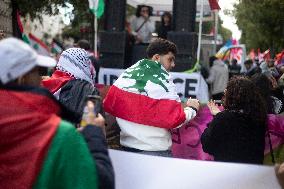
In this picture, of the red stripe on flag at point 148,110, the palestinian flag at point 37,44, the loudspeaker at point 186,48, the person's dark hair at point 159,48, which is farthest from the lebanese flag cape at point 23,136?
the palestinian flag at point 37,44

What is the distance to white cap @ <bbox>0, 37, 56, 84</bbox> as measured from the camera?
2.30 metres

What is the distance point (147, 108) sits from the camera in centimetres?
410

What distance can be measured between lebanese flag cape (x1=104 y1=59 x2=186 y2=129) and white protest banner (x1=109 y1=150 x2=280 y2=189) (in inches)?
24.9

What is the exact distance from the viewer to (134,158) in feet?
11.2

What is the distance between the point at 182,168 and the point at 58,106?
3.93ft

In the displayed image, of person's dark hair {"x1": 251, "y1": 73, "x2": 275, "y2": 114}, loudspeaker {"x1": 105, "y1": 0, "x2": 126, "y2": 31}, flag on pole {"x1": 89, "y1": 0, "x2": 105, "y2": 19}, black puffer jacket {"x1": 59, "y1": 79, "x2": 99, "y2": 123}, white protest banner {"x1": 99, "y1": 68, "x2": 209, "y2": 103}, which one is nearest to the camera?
black puffer jacket {"x1": 59, "y1": 79, "x2": 99, "y2": 123}

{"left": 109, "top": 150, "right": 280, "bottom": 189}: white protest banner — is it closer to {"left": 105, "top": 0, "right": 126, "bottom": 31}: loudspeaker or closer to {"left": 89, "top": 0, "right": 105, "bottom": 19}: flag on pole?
{"left": 105, "top": 0, "right": 126, "bottom": 31}: loudspeaker

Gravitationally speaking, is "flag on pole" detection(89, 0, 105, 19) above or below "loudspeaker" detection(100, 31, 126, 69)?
above

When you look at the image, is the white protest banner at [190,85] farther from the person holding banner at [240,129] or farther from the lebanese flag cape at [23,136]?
the lebanese flag cape at [23,136]

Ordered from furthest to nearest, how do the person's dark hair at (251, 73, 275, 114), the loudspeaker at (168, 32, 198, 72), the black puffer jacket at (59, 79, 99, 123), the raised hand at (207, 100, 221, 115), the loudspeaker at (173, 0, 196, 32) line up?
1. the loudspeaker at (173, 0, 196, 32)
2. the loudspeaker at (168, 32, 198, 72)
3. the person's dark hair at (251, 73, 275, 114)
4. the raised hand at (207, 100, 221, 115)
5. the black puffer jacket at (59, 79, 99, 123)

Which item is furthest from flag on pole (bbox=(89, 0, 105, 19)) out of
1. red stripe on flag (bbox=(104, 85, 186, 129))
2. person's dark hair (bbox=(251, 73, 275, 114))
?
red stripe on flag (bbox=(104, 85, 186, 129))

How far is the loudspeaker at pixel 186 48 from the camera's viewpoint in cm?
1090

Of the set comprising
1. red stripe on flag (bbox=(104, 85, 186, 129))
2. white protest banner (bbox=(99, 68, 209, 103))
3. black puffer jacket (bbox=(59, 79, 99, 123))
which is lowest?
white protest banner (bbox=(99, 68, 209, 103))

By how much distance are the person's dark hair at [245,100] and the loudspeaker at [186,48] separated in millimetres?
6631
